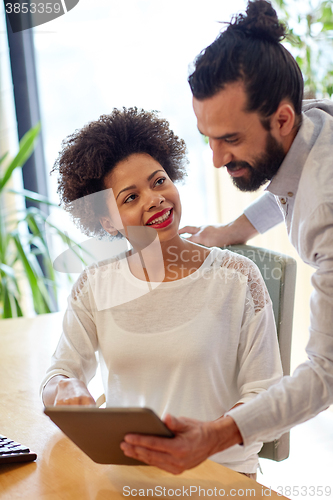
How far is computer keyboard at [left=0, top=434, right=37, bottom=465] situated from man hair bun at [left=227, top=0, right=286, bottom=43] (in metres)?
0.69

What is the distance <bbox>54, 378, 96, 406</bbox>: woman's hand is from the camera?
29.5 inches

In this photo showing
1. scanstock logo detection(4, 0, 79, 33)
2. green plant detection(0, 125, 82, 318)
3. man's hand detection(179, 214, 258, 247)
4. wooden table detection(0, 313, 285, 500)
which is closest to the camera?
wooden table detection(0, 313, 285, 500)

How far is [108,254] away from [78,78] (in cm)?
150

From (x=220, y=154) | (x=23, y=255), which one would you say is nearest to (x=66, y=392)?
(x=220, y=154)

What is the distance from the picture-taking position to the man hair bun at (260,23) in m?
0.69

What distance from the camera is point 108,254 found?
97 cm

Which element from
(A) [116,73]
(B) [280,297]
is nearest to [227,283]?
(B) [280,297]

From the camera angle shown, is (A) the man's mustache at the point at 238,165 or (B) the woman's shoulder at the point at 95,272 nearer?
(A) the man's mustache at the point at 238,165

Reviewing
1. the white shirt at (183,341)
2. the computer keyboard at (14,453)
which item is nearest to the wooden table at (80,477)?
the computer keyboard at (14,453)

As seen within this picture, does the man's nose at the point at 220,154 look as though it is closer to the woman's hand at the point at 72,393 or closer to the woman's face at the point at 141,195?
the woman's face at the point at 141,195

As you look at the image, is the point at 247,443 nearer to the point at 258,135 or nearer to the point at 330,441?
the point at 258,135

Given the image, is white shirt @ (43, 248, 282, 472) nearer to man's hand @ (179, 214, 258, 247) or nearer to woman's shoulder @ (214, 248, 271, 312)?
woman's shoulder @ (214, 248, 271, 312)

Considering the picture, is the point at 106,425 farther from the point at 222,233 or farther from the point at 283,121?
the point at 222,233

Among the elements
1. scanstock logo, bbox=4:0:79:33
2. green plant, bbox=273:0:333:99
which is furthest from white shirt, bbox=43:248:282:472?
scanstock logo, bbox=4:0:79:33
